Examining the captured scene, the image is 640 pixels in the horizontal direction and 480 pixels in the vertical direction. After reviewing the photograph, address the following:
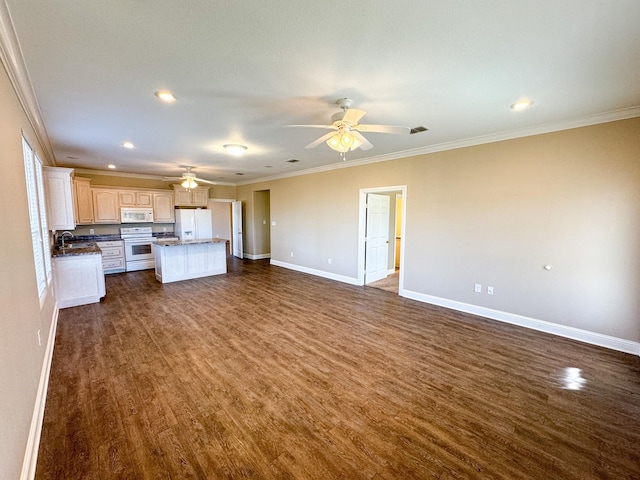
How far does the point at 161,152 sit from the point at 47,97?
88.4 inches

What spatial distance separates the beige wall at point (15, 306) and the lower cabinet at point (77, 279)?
8.21ft

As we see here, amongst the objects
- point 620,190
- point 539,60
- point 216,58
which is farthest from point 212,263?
point 620,190

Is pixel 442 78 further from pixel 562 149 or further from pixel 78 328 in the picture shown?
pixel 78 328

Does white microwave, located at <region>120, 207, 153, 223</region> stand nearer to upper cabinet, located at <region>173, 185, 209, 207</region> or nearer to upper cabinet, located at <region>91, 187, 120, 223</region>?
upper cabinet, located at <region>91, 187, 120, 223</region>

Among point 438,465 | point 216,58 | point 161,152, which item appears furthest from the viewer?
point 161,152

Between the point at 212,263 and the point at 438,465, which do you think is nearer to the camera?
the point at 438,465

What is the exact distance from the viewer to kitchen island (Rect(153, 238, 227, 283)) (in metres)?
5.93

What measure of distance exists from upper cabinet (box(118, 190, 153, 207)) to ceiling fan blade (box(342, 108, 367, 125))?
6.99 metres

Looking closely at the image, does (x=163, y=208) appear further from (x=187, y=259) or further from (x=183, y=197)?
(x=187, y=259)

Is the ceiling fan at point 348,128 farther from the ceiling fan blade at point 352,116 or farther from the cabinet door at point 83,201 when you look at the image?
the cabinet door at point 83,201

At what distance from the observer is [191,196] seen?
821 centimetres

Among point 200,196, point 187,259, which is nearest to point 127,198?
point 200,196

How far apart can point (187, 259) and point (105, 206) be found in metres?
2.72

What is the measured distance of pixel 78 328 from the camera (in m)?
3.64
